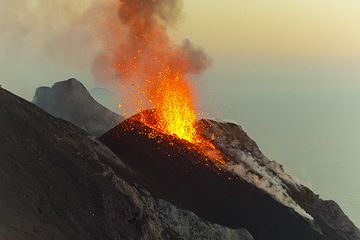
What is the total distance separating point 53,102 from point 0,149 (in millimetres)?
107535

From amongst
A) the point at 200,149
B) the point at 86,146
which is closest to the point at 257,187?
the point at 200,149

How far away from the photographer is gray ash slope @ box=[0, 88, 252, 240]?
32.8 meters

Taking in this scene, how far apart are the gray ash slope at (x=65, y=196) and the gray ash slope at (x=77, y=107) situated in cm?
7866

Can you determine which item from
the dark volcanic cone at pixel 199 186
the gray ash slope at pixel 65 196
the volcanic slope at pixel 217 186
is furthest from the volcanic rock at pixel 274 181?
the gray ash slope at pixel 65 196

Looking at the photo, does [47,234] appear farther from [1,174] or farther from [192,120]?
[192,120]

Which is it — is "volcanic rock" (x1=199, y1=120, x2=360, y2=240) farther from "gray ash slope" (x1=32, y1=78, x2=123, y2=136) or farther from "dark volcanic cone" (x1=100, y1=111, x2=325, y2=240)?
"gray ash slope" (x1=32, y1=78, x2=123, y2=136)

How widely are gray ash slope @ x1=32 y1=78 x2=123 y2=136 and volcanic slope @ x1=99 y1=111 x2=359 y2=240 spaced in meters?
62.0

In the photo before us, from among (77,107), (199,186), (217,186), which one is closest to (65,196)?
(199,186)

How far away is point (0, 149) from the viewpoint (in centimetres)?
3719

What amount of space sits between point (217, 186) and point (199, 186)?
98.2 inches

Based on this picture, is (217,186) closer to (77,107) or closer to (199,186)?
(199,186)

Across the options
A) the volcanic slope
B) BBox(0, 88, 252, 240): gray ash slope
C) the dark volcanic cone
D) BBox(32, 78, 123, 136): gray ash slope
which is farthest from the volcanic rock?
BBox(32, 78, 123, 136): gray ash slope

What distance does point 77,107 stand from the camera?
447 ft

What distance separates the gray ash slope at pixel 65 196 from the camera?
107 feet
